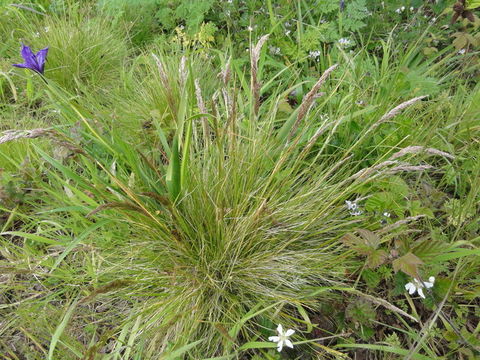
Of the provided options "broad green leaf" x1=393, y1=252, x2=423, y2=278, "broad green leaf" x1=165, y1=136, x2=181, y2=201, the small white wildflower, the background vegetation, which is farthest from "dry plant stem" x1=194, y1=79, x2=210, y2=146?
the small white wildflower

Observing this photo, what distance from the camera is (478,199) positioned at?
1.70 metres

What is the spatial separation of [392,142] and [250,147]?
0.63m

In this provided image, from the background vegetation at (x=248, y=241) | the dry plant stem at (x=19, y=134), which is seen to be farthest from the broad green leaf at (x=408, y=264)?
the dry plant stem at (x=19, y=134)

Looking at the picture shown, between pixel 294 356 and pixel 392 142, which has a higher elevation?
pixel 392 142

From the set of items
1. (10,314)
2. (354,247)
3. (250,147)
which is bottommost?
(10,314)

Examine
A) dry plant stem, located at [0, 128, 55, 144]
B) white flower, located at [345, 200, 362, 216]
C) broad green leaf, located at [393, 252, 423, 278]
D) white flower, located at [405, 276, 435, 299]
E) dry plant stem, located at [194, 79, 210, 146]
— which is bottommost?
white flower, located at [405, 276, 435, 299]

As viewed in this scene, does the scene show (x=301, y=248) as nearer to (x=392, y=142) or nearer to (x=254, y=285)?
(x=254, y=285)

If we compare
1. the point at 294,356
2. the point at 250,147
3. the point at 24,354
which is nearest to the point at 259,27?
the point at 250,147

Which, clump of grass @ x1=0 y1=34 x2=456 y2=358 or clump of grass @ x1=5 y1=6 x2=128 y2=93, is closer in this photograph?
clump of grass @ x1=0 y1=34 x2=456 y2=358

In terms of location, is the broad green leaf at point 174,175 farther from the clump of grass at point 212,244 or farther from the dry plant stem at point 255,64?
the dry plant stem at point 255,64

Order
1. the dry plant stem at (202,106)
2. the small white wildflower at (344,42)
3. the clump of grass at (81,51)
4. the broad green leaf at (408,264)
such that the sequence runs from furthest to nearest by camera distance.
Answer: the clump of grass at (81,51)
the small white wildflower at (344,42)
the dry plant stem at (202,106)
the broad green leaf at (408,264)

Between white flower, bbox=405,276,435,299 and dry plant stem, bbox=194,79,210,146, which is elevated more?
dry plant stem, bbox=194,79,210,146

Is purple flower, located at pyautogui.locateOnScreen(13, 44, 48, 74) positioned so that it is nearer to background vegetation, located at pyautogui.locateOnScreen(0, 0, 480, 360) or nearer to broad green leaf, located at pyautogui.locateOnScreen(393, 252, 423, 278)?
background vegetation, located at pyautogui.locateOnScreen(0, 0, 480, 360)

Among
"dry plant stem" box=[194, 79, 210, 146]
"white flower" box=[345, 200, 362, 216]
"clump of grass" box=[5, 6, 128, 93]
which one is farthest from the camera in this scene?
"clump of grass" box=[5, 6, 128, 93]
